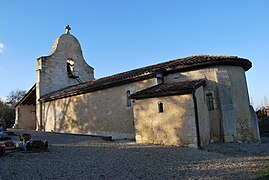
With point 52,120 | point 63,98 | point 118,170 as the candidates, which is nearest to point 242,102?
point 118,170

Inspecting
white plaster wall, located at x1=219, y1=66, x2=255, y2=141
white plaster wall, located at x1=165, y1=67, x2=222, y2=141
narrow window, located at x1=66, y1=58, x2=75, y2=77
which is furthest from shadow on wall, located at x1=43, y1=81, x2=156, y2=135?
white plaster wall, located at x1=219, y1=66, x2=255, y2=141

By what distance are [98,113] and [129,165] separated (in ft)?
31.3

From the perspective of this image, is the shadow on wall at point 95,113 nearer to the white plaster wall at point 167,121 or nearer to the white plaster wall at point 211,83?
the white plaster wall at point 211,83

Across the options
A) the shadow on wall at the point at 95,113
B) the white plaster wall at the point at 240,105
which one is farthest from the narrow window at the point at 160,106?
the white plaster wall at the point at 240,105

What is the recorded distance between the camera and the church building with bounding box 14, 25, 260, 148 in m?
10.5

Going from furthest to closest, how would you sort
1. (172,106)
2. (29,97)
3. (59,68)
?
A: (29,97) → (59,68) → (172,106)

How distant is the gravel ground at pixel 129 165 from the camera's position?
→ 5719mm

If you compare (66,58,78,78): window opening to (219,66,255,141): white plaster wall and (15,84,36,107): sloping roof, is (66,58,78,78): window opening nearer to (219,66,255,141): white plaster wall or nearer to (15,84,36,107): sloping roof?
(15,84,36,107): sloping roof

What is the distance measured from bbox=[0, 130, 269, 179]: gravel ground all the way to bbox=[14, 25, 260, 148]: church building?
164 centimetres

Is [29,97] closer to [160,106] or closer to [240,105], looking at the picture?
[160,106]

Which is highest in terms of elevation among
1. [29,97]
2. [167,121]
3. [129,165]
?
[29,97]

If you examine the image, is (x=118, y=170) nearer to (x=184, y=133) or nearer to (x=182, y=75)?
(x=184, y=133)

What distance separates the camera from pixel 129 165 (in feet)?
22.5

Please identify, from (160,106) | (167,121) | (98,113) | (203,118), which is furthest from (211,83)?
(98,113)
